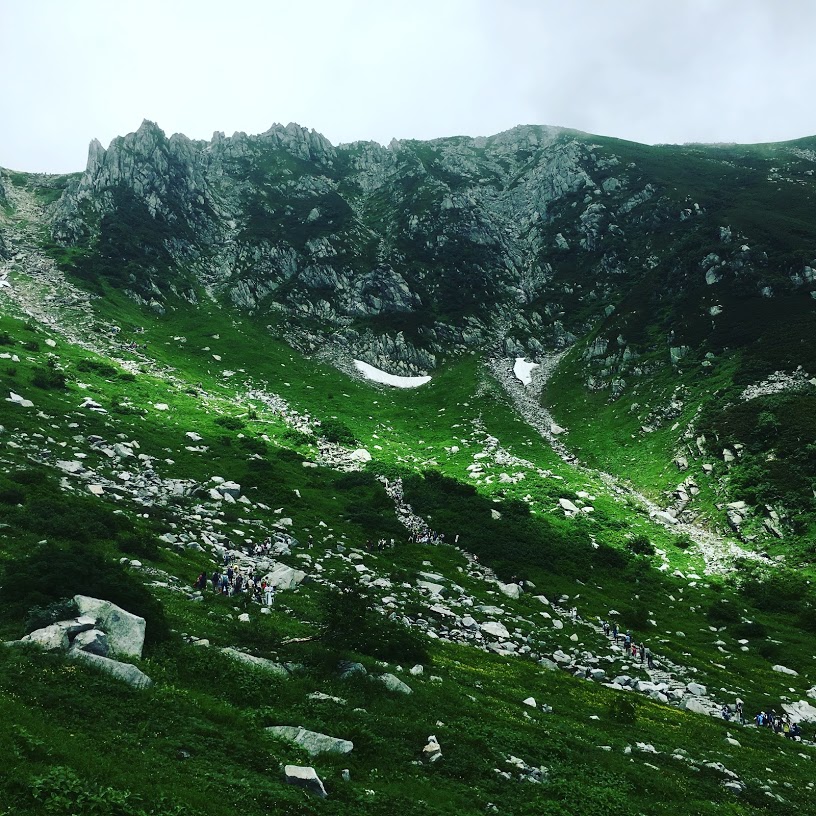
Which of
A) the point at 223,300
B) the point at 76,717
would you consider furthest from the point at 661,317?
the point at 76,717

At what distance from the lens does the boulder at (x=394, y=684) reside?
16.0 metres

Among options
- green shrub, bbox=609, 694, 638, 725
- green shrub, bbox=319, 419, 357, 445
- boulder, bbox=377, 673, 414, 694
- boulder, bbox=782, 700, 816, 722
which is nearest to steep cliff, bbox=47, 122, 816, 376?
green shrub, bbox=319, 419, 357, 445

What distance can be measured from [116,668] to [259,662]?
14.6 ft

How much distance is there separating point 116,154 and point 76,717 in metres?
157

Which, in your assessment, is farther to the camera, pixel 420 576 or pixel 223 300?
pixel 223 300

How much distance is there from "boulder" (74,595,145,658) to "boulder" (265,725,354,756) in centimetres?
461

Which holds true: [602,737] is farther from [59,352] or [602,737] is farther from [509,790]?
[59,352]

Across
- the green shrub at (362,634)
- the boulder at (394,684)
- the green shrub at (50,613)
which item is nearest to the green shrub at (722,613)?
the green shrub at (362,634)

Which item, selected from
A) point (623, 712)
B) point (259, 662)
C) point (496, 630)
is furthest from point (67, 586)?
point (496, 630)

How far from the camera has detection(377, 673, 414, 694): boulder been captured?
16.0 meters

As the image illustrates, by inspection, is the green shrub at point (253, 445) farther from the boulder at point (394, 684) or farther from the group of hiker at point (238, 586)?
the boulder at point (394, 684)

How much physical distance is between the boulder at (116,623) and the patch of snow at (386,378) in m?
84.3

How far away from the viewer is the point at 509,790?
473 inches

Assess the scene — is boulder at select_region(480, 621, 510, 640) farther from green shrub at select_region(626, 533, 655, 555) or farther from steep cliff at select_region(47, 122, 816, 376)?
steep cliff at select_region(47, 122, 816, 376)
